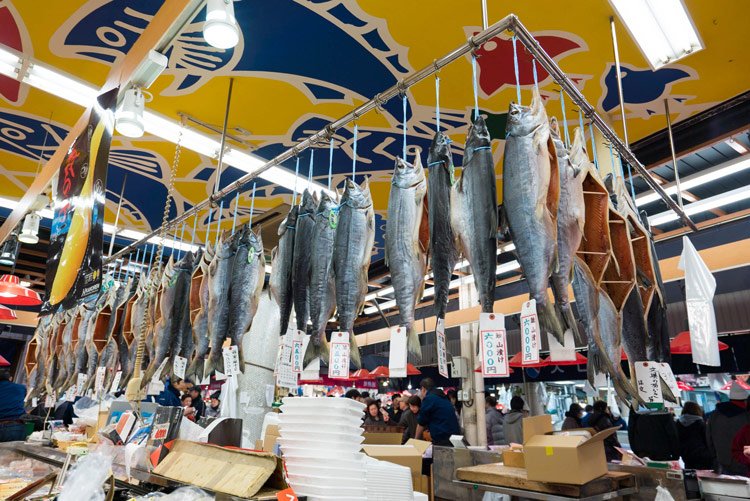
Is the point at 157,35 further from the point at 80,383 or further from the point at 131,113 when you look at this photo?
the point at 80,383

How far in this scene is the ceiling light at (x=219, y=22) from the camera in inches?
91.5

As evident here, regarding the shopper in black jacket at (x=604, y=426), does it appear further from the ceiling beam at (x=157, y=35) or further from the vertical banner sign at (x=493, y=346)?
the ceiling beam at (x=157, y=35)

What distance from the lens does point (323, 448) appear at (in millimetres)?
1757

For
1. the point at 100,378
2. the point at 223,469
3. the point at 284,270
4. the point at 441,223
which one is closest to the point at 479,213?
the point at 441,223

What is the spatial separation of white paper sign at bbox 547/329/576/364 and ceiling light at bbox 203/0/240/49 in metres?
2.09

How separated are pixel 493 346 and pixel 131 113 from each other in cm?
238

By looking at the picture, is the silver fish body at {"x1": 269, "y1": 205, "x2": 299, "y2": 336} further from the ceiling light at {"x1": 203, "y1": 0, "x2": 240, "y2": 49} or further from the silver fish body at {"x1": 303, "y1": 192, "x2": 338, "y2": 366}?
the ceiling light at {"x1": 203, "y1": 0, "x2": 240, "y2": 49}

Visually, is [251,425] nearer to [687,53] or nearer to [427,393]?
[427,393]

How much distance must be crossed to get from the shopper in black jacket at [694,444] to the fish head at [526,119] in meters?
5.62

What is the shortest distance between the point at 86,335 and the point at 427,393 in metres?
4.26

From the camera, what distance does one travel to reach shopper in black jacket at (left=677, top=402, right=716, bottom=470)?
230 inches

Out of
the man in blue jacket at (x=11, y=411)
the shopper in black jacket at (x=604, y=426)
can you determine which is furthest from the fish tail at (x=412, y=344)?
the shopper in black jacket at (x=604, y=426)

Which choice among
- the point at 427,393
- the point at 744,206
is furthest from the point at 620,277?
the point at 744,206

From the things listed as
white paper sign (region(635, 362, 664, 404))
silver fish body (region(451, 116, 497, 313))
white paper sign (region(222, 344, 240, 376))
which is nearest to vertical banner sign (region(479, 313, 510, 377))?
silver fish body (region(451, 116, 497, 313))
